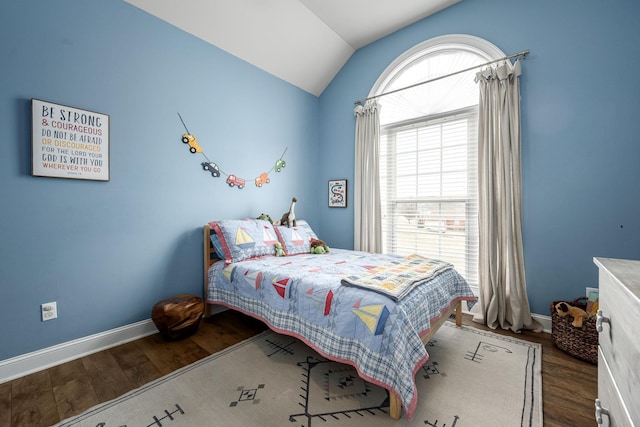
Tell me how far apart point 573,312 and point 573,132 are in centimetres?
146

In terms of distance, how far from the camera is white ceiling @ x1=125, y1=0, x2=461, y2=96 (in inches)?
101

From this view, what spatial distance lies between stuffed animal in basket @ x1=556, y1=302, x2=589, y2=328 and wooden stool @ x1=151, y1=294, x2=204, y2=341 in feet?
9.50

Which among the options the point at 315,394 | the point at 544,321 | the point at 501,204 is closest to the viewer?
the point at 315,394

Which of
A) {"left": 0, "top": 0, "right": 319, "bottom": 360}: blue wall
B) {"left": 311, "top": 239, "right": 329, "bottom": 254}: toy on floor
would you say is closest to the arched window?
{"left": 311, "top": 239, "right": 329, "bottom": 254}: toy on floor

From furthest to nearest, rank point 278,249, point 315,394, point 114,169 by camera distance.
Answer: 1. point 278,249
2. point 114,169
3. point 315,394

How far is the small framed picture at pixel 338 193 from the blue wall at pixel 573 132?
2.01 meters

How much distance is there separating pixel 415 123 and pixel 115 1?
305 cm

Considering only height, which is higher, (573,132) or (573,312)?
(573,132)

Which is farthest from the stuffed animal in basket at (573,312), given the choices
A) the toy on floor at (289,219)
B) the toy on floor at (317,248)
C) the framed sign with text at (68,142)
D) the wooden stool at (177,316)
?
the framed sign with text at (68,142)

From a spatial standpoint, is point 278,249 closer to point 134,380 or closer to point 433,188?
point 134,380

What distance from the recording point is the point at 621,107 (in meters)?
2.07

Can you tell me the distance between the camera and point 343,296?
5.36 feet

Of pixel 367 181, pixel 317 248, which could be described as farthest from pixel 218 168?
pixel 367 181

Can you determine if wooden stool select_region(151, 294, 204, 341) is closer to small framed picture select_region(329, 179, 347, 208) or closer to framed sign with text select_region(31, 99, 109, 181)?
framed sign with text select_region(31, 99, 109, 181)
